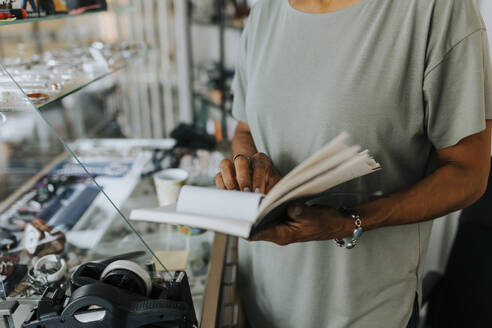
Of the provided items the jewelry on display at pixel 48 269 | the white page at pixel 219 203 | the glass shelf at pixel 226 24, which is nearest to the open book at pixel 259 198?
the white page at pixel 219 203

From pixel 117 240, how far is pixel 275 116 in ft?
1.74

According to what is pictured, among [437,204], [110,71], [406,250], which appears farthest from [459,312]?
[110,71]

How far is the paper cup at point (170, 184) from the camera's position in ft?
3.79

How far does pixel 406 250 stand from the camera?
810 millimetres

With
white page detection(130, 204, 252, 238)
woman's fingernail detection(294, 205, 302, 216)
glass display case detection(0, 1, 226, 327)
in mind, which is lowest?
glass display case detection(0, 1, 226, 327)

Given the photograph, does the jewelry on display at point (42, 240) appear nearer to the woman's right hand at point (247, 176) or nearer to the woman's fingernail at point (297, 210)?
the woman's right hand at point (247, 176)

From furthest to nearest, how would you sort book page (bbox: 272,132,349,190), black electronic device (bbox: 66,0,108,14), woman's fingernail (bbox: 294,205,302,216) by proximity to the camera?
black electronic device (bbox: 66,0,108,14), woman's fingernail (bbox: 294,205,302,216), book page (bbox: 272,132,349,190)

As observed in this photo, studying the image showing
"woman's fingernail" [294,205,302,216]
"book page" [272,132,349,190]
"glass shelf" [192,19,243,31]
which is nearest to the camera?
"book page" [272,132,349,190]

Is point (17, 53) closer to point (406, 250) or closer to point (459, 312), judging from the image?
point (406, 250)

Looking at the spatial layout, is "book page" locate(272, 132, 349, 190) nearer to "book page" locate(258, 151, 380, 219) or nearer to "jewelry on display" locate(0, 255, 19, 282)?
"book page" locate(258, 151, 380, 219)

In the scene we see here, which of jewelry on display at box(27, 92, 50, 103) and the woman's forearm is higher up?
jewelry on display at box(27, 92, 50, 103)

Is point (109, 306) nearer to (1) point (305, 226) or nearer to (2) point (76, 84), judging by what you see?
(1) point (305, 226)

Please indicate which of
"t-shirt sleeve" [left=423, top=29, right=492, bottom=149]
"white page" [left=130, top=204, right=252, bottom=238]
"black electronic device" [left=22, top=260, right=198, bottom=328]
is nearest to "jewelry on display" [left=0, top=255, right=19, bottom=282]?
"black electronic device" [left=22, top=260, right=198, bottom=328]

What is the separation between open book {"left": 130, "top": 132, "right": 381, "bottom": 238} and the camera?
0.50 m
